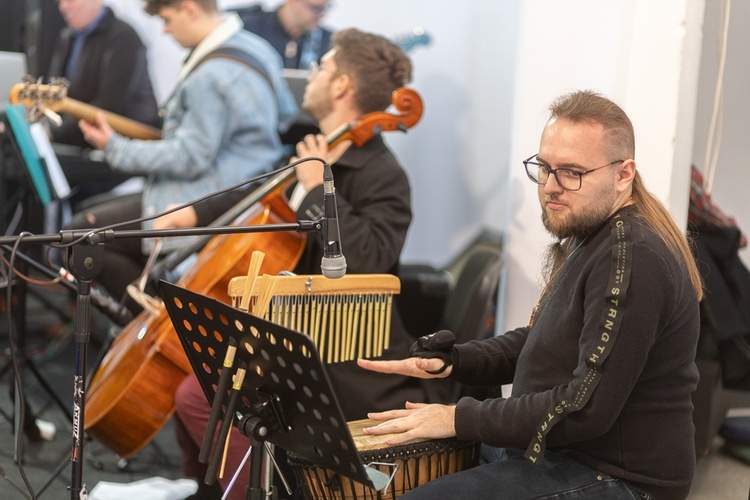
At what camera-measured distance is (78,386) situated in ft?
6.64

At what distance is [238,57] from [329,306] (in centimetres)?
197

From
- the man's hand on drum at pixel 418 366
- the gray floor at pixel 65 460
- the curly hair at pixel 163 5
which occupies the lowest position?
the gray floor at pixel 65 460

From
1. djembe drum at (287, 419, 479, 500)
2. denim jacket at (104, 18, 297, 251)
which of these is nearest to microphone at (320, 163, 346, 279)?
djembe drum at (287, 419, 479, 500)

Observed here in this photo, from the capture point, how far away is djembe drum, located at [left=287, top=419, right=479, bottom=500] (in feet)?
6.78

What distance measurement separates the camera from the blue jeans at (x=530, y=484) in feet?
6.53

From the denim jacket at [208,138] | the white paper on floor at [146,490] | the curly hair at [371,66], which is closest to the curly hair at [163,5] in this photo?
the denim jacket at [208,138]

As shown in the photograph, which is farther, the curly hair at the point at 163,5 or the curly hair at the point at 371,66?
the curly hair at the point at 163,5

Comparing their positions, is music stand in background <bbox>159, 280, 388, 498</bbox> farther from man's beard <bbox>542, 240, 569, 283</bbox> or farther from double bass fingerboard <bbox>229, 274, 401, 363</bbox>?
man's beard <bbox>542, 240, 569, 283</bbox>

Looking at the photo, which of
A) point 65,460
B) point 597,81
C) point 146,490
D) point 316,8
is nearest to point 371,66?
point 597,81

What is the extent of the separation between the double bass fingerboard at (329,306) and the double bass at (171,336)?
1.69 feet

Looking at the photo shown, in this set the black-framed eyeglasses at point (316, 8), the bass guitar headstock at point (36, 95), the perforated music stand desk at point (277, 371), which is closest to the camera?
the perforated music stand desk at point (277, 371)

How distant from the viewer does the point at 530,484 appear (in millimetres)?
2014

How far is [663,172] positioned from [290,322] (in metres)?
1.41

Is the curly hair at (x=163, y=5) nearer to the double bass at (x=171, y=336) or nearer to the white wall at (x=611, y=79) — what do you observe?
the double bass at (x=171, y=336)
